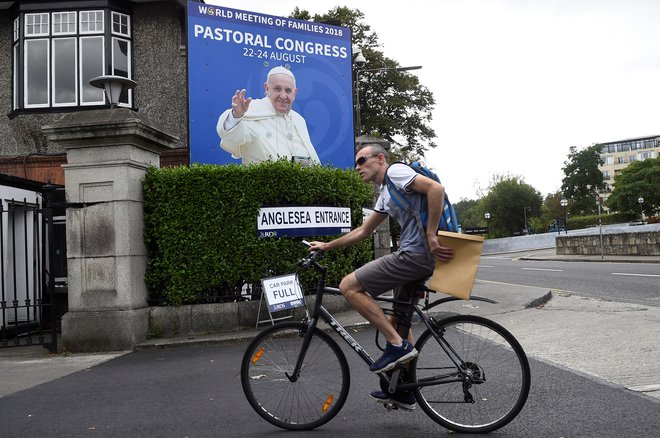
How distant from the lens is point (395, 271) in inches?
157

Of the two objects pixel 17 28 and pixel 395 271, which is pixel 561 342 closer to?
pixel 395 271

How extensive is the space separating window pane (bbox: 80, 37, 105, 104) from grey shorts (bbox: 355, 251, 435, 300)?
13966 millimetres

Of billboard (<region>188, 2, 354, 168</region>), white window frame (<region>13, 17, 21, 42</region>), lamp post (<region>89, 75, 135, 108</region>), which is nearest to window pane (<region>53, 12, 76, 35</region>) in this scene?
white window frame (<region>13, 17, 21, 42</region>)

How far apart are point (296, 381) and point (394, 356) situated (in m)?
0.74

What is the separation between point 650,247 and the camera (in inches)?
1080

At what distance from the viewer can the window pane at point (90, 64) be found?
16.0 m

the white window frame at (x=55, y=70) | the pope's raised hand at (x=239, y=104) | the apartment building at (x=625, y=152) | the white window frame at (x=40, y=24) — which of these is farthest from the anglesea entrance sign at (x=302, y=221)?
the apartment building at (x=625, y=152)

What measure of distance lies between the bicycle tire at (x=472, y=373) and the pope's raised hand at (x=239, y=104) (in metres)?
9.98

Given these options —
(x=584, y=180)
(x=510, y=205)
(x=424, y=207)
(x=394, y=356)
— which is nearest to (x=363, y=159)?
(x=424, y=207)

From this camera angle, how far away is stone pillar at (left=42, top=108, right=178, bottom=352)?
323 inches

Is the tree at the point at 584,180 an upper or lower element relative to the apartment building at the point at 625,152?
lower

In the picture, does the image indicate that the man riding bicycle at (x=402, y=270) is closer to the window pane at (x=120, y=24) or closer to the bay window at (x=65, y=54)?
the bay window at (x=65, y=54)

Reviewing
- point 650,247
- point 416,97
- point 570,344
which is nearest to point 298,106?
point 570,344

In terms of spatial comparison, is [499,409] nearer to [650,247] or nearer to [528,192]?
[650,247]
